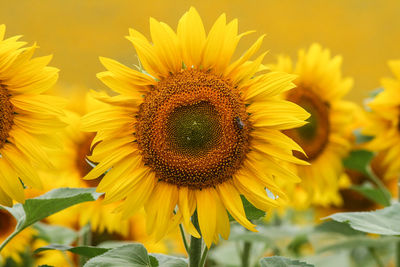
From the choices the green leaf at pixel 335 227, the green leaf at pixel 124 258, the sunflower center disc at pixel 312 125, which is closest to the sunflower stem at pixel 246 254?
the green leaf at pixel 335 227

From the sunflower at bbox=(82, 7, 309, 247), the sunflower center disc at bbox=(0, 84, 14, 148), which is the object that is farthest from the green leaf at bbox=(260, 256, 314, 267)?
the sunflower center disc at bbox=(0, 84, 14, 148)

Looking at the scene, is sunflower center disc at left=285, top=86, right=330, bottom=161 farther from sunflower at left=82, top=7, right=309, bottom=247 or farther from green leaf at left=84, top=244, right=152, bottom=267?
green leaf at left=84, top=244, right=152, bottom=267

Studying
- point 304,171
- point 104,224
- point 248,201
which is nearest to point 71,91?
point 104,224

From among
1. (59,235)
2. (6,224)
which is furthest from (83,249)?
(6,224)

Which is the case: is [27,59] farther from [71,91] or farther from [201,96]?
[71,91]


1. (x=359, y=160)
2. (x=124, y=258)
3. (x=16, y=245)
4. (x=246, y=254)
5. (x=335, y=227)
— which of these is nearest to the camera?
(x=124, y=258)

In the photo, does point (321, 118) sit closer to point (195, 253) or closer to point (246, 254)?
point (246, 254)
